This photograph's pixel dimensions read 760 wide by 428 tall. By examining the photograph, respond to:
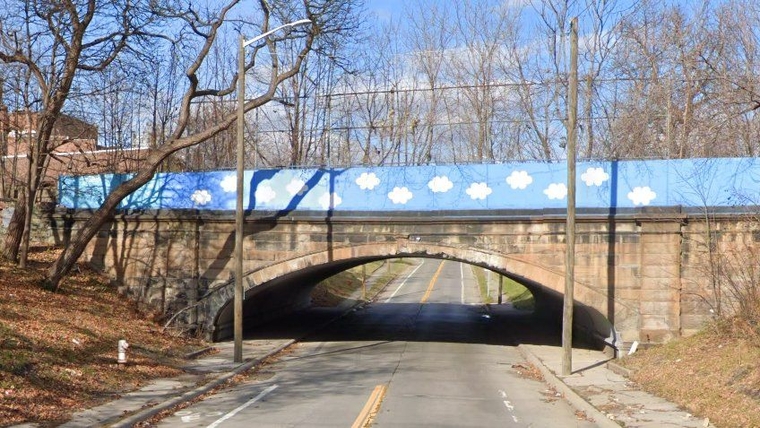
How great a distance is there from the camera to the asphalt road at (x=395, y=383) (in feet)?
40.0

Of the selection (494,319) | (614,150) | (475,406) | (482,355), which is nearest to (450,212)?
(482,355)

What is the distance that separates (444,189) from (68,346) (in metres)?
10.7

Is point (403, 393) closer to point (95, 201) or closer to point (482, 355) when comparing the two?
point (482, 355)

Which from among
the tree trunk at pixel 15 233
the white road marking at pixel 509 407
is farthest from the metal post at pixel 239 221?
the tree trunk at pixel 15 233

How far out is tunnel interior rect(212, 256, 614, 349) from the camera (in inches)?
893

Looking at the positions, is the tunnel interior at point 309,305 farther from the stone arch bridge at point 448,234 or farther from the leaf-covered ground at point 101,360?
the leaf-covered ground at point 101,360

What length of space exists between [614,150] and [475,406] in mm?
13620

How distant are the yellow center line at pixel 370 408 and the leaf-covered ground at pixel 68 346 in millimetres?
4171

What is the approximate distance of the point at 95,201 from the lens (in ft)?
82.4

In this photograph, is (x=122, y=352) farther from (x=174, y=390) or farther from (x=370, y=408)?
(x=370, y=408)

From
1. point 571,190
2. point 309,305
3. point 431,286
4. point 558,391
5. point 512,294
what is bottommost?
point 431,286

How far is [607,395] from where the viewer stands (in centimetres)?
1451

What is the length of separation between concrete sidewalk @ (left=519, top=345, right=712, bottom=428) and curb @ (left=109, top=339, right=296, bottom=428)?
269 inches

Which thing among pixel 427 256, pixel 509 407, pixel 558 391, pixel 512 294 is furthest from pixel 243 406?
pixel 512 294
